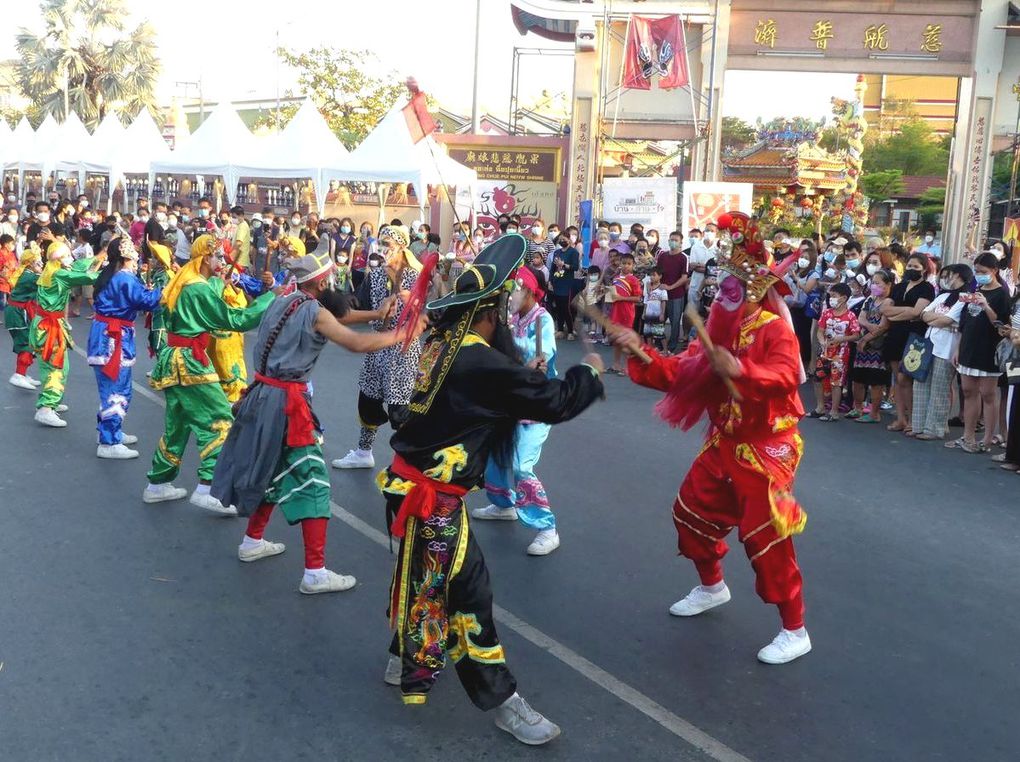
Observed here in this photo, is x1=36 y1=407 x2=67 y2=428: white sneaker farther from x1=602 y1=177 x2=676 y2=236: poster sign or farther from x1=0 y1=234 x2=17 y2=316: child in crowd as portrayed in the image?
x1=602 y1=177 x2=676 y2=236: poster sign

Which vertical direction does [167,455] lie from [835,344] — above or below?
below

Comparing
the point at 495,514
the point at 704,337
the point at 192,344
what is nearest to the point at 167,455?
the point at 192,344

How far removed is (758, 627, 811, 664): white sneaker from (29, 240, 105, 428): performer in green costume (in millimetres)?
6559

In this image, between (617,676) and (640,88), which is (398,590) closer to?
(617,676)

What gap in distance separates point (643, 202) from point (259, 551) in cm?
1378

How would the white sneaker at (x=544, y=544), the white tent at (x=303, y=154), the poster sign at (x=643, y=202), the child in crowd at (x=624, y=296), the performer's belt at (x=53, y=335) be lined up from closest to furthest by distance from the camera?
the white sneaker at (x=544, y=544), the performer's belt at (x=53, y=335), the child in crowd at (x=624, y=296), the poster sign at (x=643, y=202), the white tent at (x=303, y=154)

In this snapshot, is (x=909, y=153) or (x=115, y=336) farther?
(x=909, y=153)

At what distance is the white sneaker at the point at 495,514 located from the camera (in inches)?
255

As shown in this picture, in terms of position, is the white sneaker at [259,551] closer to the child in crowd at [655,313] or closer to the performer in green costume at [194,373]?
the performer in green costume at [194,373]

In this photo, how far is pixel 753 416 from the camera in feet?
14.6

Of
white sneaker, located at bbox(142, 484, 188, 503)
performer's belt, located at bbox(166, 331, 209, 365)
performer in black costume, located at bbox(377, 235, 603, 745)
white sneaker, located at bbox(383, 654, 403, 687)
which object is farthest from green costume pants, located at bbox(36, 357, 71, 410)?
performer in black costume, located at bbox(377, 235, 603, 745)

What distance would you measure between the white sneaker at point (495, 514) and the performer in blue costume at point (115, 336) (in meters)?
2.95

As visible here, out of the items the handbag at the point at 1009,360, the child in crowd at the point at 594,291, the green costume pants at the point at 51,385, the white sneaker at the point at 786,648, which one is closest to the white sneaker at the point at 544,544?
the white sneaker at the point at 786,648

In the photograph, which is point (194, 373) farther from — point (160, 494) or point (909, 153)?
point (909, 153)
